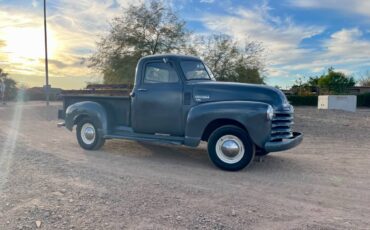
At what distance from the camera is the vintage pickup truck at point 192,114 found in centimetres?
657

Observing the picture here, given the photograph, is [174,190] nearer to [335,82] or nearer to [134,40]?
[134,40]

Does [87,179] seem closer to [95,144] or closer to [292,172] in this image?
[95,144]

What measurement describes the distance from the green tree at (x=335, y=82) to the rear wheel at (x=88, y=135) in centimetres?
3442

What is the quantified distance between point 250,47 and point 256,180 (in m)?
18.0

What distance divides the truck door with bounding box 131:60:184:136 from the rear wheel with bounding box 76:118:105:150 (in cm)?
119

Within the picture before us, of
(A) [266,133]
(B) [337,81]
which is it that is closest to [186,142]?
(A) [266,133]

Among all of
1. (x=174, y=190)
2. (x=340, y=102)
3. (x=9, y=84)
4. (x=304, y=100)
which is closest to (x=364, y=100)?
(x=304, y=100)

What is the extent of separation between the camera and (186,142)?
7.14 metres

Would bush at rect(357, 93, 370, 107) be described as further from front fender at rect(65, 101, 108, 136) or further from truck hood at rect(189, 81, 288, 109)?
front fender at rect(65, 101, 108, 136)

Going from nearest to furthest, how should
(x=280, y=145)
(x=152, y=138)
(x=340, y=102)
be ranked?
(x=280, y=145), (x=152, y=138), (x=340, y=102)

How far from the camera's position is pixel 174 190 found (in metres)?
5.41

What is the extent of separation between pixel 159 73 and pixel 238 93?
195 centimetres

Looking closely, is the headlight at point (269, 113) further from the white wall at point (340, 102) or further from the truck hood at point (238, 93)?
the white wall at point (340, 102)

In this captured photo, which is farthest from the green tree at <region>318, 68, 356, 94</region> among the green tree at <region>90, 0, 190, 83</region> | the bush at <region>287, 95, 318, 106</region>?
the green tree at <region>90, 0, 190, 83</region>
